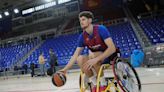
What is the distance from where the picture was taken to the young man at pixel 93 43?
127 inches

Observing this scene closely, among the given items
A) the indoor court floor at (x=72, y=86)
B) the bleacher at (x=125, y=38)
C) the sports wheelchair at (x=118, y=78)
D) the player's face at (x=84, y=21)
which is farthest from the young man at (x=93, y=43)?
the bleacher at (x=125, y=38)

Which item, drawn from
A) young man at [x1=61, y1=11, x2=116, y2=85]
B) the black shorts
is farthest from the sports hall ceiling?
Answer: the black shorts

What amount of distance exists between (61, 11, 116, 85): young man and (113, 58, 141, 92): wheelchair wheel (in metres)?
0.16

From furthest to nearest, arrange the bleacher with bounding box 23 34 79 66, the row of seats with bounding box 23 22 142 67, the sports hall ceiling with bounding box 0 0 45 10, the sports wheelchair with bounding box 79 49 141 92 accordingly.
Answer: the sports hall ceiling with bounding box 0 0 45 10
the bleacher with bounding box 23 34 79 66
the row of seats with bounding box 23 22 142 67
the sports wheelchair with bounding box 79 49 141 92

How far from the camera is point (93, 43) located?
3.43 metres

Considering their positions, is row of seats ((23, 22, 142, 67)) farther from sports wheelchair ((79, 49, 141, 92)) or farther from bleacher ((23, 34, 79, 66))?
sports wheelchair ((79, 49, 141, 92))

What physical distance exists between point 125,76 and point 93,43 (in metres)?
0.54

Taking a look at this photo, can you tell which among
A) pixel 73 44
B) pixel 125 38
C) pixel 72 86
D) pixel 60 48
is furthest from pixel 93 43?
pixel 60 48

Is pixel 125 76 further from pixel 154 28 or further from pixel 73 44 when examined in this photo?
pixel 73 44

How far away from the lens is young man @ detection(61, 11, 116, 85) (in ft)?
10.6

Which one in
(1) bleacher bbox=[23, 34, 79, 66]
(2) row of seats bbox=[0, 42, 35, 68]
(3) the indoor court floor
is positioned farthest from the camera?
(2) row of seats bbox=[0, 42, 35, 68]

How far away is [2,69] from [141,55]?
35.8 ft

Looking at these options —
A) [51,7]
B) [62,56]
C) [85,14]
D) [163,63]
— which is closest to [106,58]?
[85,14]

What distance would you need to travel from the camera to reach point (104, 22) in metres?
21.2
